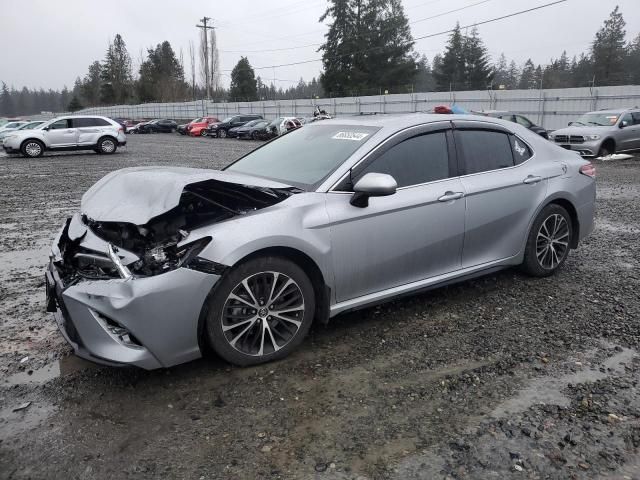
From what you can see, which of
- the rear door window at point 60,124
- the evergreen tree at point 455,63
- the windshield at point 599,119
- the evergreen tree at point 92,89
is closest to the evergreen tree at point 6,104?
the evergreen tree at point 92,89

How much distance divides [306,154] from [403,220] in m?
1.02

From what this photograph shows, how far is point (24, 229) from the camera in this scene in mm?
7871

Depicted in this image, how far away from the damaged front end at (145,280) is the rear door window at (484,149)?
1.93 metres

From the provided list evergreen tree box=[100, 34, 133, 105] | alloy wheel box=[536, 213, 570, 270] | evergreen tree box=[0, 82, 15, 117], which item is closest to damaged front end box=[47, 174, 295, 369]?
alloy wheel box=[536, 213, 570, 270]

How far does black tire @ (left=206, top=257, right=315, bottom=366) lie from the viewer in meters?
3.22

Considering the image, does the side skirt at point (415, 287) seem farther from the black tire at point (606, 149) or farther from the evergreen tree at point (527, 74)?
the evergreen tree at point (527, 74)

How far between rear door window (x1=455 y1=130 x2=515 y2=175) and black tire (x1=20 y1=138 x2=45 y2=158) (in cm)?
2151

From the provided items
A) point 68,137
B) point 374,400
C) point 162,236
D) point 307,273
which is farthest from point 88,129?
point 374,400

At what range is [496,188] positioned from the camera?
14.8 ft

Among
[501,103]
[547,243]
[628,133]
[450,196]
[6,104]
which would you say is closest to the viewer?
[450,196]

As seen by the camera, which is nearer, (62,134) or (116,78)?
(62,134)

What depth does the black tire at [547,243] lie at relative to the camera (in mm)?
4934

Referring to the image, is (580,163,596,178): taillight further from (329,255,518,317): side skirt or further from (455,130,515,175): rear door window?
(329,255,518,317): side skirt

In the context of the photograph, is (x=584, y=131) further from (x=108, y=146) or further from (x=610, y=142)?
(x=108, y=146)
